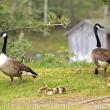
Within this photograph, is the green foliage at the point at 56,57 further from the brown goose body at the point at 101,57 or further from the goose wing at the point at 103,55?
the goose wing at the point at 103,55

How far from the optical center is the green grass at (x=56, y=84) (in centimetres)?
1435

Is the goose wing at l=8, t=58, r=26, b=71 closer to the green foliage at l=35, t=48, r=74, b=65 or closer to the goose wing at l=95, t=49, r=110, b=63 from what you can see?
the goose wing at l=95, t=49, r=110, b=63

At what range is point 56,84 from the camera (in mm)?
15711

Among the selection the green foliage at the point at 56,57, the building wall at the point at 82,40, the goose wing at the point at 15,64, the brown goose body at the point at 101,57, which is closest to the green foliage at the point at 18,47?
the green foliage at the point at 56,57

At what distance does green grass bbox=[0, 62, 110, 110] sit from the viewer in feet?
47.1

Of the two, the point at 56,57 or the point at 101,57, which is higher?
the point at 56,57

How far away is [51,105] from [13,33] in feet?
46.6

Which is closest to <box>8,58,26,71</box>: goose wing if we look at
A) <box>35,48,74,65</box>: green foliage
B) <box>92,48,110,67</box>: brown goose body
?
<box>92,48,110,67</box>: brown goose body

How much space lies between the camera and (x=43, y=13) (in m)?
77.2

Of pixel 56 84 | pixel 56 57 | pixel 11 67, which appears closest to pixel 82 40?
pixel 56 57

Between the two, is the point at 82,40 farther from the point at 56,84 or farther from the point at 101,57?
the point at 56,84

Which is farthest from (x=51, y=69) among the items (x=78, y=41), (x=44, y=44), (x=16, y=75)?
(x=44, y=44)

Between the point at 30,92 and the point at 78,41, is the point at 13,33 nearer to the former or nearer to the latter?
the point at 30,92

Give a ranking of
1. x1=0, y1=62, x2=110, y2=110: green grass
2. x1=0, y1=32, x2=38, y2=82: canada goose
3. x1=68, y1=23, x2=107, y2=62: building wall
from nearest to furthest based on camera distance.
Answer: x1=0, y1=62, x2=110, y2=110: green grass
x1=0, y1=32, x2=38, y2=82: canada goose
x1=68, y1=23, x2=107, y2=62: building wall
